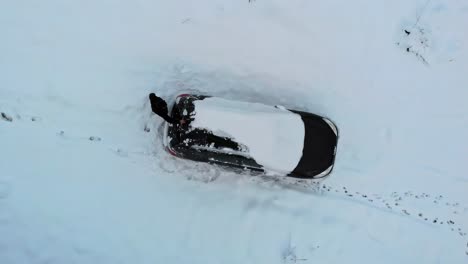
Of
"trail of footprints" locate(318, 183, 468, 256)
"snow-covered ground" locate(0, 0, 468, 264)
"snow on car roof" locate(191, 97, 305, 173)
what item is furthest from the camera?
"trail of footprints" locate(318, 183, 468, 256)

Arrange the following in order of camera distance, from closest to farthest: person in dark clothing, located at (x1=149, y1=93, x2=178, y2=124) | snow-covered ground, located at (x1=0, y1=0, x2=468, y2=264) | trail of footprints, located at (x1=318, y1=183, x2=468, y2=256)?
person in dark clothing, located at (x1=149, y1=93, x2=178, y2=124), snow-covered ground, located at (x1=0, y1=0, x2=468, y2=264), trail of footprints, located at (x1=318, y1=183, x2=468, y2=256)

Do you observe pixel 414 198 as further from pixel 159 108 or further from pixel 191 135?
pixel 159 108

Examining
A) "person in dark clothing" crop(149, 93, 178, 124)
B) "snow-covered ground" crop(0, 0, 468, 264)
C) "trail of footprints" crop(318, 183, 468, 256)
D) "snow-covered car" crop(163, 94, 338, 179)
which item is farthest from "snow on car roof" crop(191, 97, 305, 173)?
"trail of footprints" crop(318, 183, 468, 256)

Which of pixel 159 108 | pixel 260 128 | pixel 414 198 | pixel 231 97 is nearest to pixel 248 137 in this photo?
pixel 260 128

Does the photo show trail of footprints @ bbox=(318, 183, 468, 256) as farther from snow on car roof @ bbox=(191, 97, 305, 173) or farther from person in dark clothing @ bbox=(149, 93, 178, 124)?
person in dark clothing @ bbox=(149, 93, 178, 124)

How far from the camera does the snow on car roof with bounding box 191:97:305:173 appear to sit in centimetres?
578

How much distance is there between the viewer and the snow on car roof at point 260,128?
5777 mm

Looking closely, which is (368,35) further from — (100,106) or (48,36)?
(48,36)

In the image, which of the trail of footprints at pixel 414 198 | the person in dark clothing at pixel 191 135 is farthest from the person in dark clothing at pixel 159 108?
the trail of footprints at pixel 414 198

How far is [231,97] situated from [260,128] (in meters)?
1.01

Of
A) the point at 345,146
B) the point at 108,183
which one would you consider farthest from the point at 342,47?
the point at 108,183

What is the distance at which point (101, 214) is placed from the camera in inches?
251

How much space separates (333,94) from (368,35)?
1056 millimetres

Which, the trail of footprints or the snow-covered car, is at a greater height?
the snow-covered car
